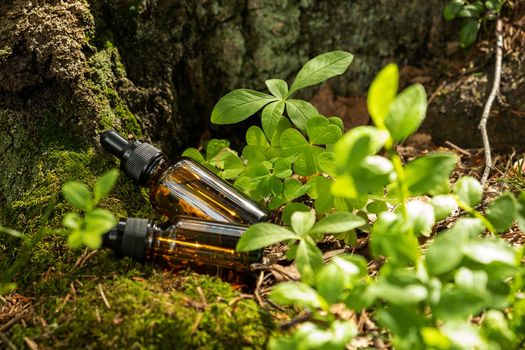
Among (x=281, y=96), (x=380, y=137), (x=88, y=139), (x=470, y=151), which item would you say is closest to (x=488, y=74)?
(x=470, y=151)

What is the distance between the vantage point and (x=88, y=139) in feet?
7.89

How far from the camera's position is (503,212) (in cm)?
177

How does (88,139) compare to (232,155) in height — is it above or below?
above

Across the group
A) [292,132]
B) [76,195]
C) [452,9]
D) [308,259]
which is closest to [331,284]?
[308,259]

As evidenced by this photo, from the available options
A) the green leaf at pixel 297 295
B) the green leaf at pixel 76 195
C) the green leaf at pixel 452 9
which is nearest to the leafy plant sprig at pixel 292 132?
the green leaf at pixel 297 295

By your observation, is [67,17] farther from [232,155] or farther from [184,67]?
[232,155]

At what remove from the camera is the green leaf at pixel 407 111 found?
1.55 m

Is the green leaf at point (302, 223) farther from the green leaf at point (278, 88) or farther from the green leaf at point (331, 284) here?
the green leaf at point (278, 88)

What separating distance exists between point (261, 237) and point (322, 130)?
66 centimetres

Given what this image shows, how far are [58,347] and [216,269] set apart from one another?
22.8 inches

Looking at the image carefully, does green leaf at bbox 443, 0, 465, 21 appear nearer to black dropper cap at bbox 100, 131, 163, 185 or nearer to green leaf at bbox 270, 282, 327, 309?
black dropper cap at bbox 100, 131, 163, 185

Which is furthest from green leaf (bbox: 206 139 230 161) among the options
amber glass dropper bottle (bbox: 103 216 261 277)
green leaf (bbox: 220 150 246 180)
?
amber glass dropper bottle (bbox: 103 216 261 277)

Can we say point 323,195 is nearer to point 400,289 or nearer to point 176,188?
point 176,188

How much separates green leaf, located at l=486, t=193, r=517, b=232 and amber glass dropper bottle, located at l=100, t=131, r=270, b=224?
86cm
